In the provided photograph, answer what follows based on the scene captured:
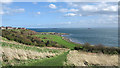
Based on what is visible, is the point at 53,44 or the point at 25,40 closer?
the point at 25,40

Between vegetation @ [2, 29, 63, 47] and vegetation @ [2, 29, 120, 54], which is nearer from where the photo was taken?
vegetation @ [2, 29, 120, 54]

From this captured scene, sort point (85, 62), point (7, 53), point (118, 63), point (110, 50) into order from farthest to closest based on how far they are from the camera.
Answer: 1. point (110, 50)
2. point (118, 63)
3. point (85, 62)
4. point (7, 53)

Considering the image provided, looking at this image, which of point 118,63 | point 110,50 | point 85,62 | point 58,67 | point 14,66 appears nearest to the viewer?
point 14,66

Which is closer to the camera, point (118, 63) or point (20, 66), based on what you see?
point (20, 66)

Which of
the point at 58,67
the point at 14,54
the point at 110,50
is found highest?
the point at 14,54

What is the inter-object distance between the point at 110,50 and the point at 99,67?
503 inches

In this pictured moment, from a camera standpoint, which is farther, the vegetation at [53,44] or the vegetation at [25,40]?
the vegetation at [25,40]

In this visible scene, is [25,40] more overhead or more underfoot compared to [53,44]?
more overhead

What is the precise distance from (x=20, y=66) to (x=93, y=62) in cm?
641

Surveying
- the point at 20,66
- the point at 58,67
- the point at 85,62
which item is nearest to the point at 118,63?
the point at 85,62

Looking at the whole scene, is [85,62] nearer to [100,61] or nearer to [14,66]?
[100,61]

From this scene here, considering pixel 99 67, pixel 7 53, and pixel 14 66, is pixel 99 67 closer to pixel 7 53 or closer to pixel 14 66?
pixel 14 66

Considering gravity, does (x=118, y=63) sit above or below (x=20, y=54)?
below

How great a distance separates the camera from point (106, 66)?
11055mm
